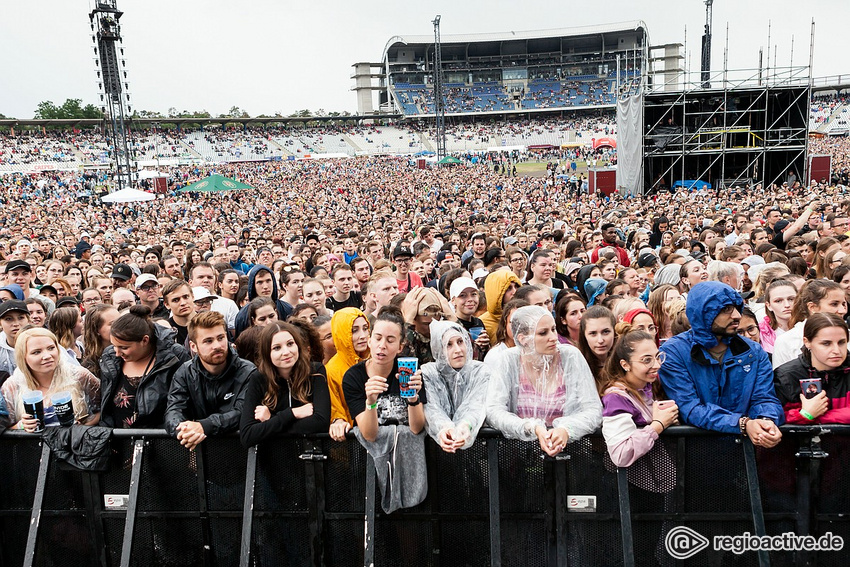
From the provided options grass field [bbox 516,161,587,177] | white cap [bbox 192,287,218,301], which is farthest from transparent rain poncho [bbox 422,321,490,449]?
grass field [bbox 516,161,587,177]

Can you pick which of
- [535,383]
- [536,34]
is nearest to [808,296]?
[535,383]

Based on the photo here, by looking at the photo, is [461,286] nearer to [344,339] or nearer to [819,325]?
[344,339]

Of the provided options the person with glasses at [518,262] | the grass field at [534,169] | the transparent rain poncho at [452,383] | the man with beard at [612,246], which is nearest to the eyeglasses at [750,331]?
the transparent rain poncho at [452,383]

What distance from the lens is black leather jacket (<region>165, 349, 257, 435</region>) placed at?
142 inches

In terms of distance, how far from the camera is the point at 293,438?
133 inches

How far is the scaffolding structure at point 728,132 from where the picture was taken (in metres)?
23.7

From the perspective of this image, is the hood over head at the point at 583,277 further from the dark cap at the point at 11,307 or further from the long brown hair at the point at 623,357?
the dark cap at the point at 11,307

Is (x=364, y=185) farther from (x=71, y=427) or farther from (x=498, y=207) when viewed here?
(x=71, y=427)

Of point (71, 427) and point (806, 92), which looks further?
point (806, 92)

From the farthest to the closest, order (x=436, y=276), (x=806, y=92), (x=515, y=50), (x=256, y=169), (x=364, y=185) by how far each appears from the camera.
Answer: (x=515, y=50) → (x=256, y=169) → (x=364, y=185) → (x=806, y=92) → (x=436, y=276)

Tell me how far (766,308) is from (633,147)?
22.6 m

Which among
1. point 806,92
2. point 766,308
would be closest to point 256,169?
point 806,92

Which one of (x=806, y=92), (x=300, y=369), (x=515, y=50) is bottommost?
(x=300, y=369)

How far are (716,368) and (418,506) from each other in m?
1.66
